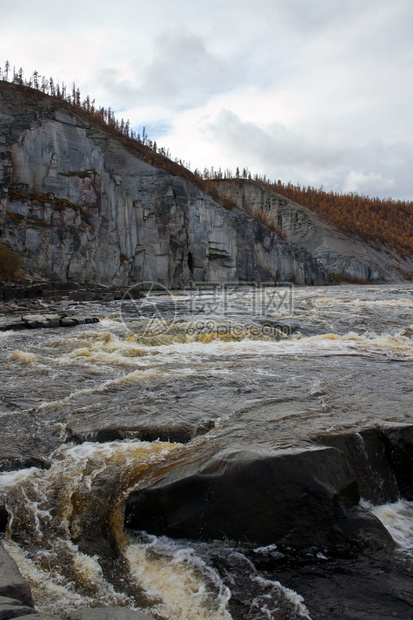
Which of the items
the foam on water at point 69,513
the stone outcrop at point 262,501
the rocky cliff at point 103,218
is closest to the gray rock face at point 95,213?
the rocky cliff at point 103,218

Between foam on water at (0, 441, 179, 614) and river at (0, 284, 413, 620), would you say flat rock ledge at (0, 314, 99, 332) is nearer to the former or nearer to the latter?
river at (0, 284, 413, 620)

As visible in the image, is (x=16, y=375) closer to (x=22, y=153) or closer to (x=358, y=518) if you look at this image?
(x=358, y=518)

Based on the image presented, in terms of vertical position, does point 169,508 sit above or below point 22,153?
below

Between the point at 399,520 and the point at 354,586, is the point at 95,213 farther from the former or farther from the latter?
the point at 354,586

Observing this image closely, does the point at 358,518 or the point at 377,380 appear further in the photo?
the point at 377,380

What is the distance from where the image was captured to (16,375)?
9.66m

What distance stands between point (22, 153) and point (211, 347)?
147ft

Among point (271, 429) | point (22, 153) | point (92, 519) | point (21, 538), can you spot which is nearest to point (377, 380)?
point (271, 429)

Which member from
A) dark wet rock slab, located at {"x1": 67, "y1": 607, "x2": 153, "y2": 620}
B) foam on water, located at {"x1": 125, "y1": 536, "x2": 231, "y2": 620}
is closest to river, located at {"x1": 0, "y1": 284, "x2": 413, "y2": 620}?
foam on water, located at {"x1": 125, "y1": 536, "x2": 231, "y2": 620}

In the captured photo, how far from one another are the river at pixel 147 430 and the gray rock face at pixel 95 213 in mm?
33043

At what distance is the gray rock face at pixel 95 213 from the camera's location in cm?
4356

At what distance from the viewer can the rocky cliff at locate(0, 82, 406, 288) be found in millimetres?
43750

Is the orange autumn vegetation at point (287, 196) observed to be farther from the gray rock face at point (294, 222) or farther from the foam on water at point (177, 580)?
the foam on water at point (177, 580)

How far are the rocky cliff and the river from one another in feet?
109
